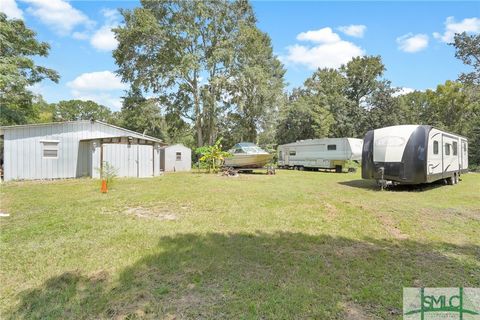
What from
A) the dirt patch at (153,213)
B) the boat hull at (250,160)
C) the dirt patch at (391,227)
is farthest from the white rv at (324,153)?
the dirt patch at (153,213)

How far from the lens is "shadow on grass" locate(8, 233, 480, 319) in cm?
283

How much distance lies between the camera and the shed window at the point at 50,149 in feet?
47.5

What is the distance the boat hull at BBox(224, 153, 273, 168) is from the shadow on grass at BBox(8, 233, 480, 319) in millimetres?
14534

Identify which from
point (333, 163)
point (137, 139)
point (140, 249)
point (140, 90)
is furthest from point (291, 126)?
point (140, 249)

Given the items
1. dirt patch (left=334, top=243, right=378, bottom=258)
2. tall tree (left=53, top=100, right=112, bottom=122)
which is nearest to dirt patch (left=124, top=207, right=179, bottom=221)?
dirt patch (left=334, top=243, right=378, bottom=258)

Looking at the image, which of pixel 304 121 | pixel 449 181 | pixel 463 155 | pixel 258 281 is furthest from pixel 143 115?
pixel 258 281

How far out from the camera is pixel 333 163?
21.8 m

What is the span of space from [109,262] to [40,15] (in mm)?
9589

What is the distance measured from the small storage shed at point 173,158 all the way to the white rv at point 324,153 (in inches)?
377

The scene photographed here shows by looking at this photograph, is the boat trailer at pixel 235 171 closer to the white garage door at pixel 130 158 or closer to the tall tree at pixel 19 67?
the white garage door at pixel 130 158

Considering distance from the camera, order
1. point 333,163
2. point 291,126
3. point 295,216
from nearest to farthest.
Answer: point 295,216 → point 333,163 → point 291,126

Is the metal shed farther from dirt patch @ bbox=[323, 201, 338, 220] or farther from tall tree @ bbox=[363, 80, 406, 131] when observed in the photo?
tall tree @ bbox=[363, 80, 406, 131]

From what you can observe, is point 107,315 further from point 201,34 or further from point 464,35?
point 464,35

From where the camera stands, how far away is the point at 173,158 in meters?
22.6
